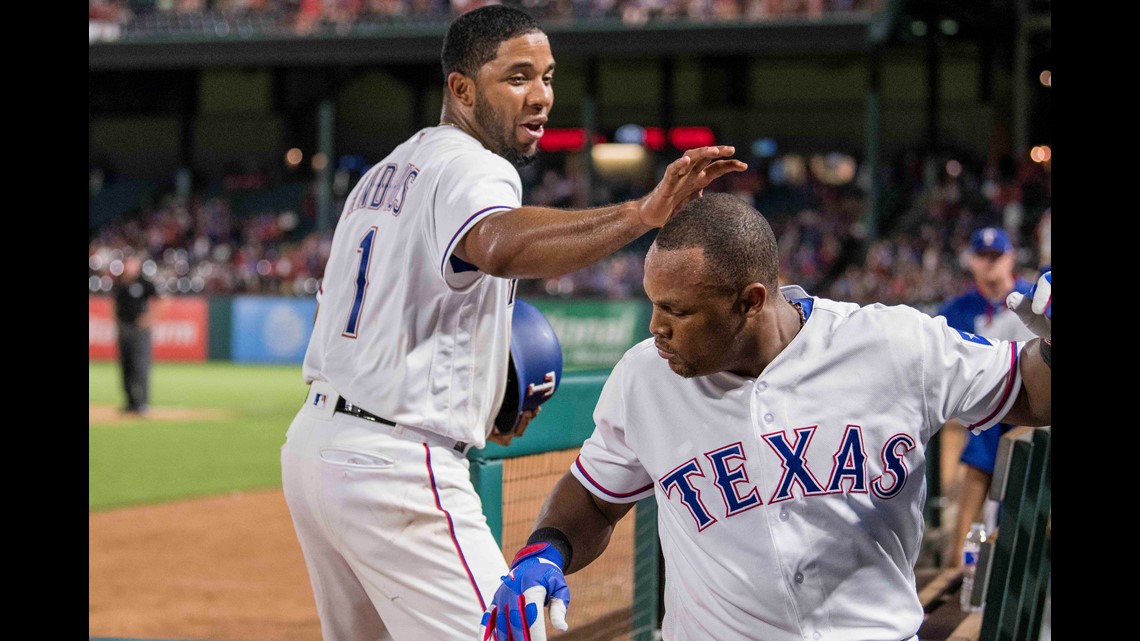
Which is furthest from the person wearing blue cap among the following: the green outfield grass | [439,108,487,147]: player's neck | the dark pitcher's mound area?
the green outfield grass

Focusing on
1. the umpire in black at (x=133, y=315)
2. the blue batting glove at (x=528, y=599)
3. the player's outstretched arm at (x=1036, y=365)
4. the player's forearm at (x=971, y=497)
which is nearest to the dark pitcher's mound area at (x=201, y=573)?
the player's forearm at (x=971, y=497)

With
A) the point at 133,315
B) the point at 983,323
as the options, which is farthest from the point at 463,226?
the point at 133,315

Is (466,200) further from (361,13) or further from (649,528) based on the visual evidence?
(361,13)

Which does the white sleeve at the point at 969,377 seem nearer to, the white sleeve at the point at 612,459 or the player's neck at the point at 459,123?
the white sleeve at the point at 612,459

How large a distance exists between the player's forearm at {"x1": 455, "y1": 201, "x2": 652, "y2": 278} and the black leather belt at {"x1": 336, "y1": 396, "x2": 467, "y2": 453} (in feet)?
1.76

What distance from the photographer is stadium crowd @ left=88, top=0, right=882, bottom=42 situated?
27734 millimetres

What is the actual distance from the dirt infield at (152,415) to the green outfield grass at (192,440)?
0.26 feet

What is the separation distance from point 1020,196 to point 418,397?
74.7ft

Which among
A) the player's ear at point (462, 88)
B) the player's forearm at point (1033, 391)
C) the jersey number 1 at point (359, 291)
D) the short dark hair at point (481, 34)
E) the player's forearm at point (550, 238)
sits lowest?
the player's forearm at point (1033, 391)

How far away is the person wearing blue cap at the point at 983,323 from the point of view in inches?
256

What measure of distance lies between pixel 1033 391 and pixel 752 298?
0.61 meters

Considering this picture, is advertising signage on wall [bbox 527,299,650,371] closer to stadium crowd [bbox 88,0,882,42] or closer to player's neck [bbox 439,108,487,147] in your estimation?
stadium crowd [bbox 88,0,882,42]
